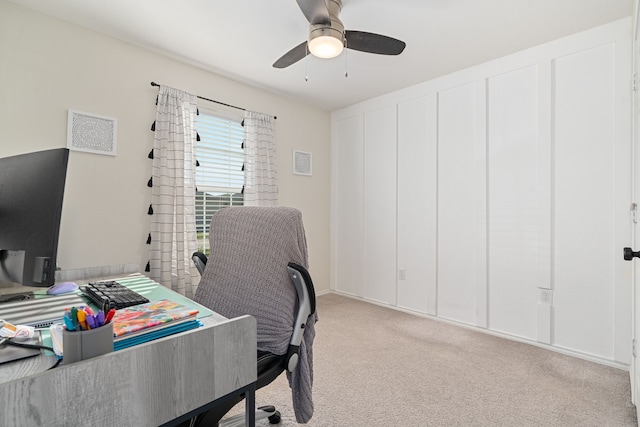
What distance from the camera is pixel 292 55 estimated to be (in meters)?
2.24

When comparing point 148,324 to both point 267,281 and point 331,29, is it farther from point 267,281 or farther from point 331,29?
point 331,29

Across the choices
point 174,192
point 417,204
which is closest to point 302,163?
point 417,204

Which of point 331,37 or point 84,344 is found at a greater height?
point 331,37

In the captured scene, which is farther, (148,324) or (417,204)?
(417,204)

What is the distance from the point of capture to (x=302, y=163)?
3934mm

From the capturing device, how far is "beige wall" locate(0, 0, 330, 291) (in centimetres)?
208

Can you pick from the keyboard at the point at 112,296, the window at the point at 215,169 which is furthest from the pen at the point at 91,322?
the window at the point at 215,169

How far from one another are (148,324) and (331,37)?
5.75ft

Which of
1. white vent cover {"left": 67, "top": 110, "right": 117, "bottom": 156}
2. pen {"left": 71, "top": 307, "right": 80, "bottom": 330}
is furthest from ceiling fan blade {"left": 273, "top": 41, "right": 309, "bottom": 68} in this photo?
pen {"left": 71, "top": 307, "right": 80, "bottom": 330}

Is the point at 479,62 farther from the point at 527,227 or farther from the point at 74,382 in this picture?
the point at 74,382

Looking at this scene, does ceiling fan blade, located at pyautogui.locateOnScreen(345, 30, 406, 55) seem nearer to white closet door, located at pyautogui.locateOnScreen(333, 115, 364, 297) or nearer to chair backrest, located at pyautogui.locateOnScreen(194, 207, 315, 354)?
chair backrest, located at pyautogui.locateOnScreen(194, 207, 315, 354)

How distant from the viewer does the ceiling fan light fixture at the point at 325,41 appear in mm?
1837

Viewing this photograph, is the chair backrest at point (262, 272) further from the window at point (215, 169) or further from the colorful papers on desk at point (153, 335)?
the window at point (215, 169)

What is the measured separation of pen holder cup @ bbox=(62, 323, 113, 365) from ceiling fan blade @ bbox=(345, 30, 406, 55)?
80.5 inches
